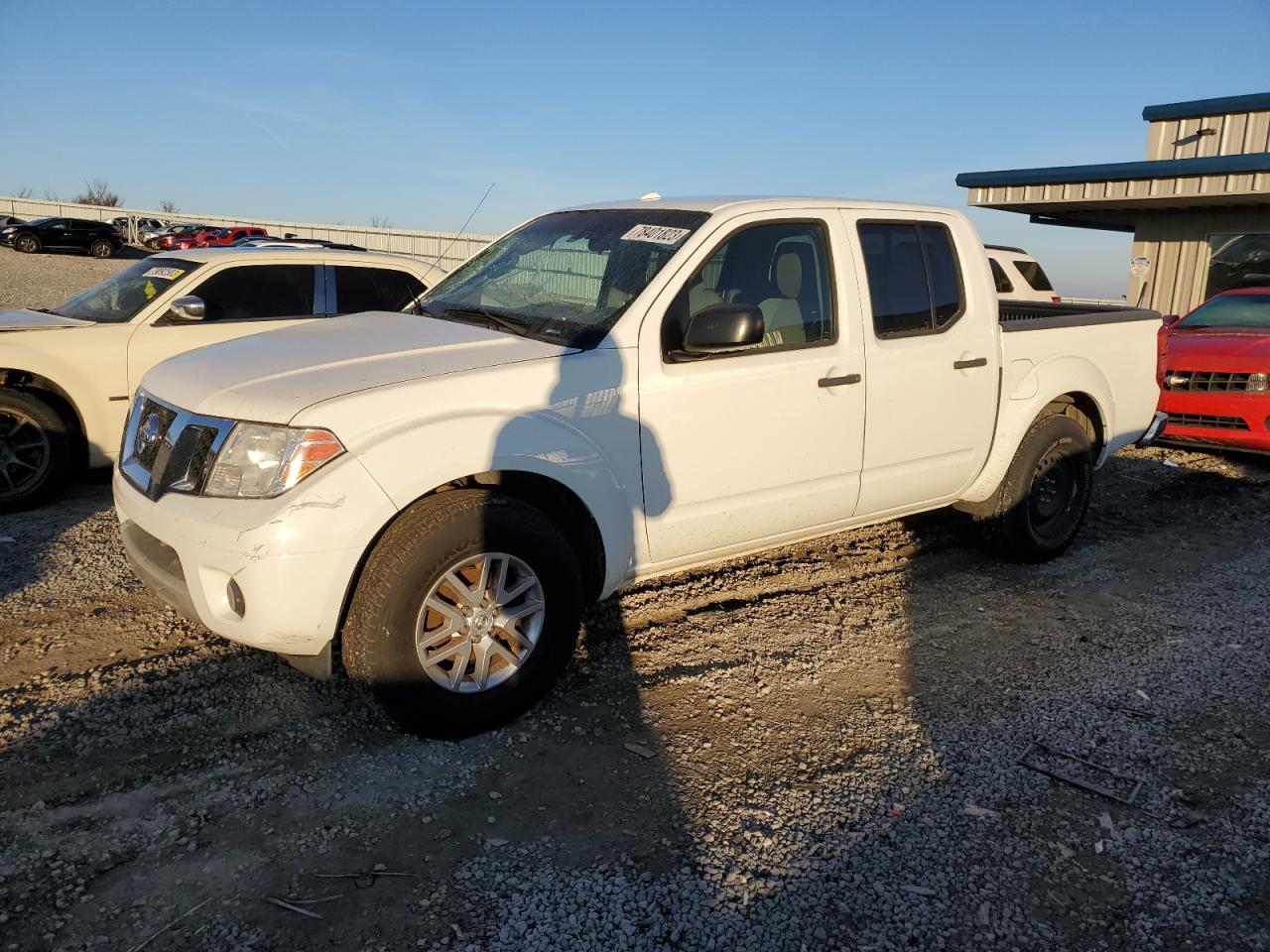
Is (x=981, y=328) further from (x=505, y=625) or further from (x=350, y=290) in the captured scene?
(x=350, y=290)

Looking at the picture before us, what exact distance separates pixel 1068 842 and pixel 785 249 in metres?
2.70

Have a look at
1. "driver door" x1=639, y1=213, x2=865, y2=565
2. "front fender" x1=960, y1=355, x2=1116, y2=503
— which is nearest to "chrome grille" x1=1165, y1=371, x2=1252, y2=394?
"front fender" x1=960, y1=355, x2=1116, y2=503

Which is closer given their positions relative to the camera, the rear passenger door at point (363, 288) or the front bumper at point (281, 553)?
the front bumper at point (281, 553)

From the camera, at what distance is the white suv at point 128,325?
20.7ft

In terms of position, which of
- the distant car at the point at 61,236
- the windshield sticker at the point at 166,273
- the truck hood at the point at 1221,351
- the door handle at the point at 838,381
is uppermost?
the distant car at the point at 61,236

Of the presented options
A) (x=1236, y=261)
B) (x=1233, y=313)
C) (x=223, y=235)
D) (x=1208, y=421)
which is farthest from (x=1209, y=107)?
(x=223, y=235)

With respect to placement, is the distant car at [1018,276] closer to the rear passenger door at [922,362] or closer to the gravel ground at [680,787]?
the rear passenger door at [922,362]

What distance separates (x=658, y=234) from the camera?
415cm

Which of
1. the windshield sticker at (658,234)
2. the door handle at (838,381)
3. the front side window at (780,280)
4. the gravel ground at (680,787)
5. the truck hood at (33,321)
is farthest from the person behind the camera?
the truck hood at (33,321)

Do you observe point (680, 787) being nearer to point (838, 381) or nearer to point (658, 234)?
point (838, 381)

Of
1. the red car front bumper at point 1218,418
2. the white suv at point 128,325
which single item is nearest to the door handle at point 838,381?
the white suv at point 128,325

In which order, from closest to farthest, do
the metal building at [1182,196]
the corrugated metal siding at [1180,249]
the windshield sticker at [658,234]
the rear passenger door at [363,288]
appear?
1. the windshield sticker at [658,234]
2. the rear passenger door at [363,288]
3. the metal building at [1182,196]
4. the corrugated metal siding at [1180,249]

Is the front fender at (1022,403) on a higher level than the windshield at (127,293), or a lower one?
lower

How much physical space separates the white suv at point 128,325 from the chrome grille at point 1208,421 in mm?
6926
